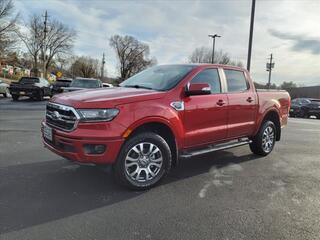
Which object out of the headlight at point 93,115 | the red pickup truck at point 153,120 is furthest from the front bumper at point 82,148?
the headlight at point 93,115

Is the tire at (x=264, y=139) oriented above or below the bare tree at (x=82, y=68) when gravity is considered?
below

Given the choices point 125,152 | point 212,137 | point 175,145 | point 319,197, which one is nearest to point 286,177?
point 319,197

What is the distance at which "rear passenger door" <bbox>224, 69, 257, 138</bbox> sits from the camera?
6.49m

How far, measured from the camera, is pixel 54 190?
16.3 ft

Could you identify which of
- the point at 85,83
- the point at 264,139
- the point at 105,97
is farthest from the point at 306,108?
the point at 105,97

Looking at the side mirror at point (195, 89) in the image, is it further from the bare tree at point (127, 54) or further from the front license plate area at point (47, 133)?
the bare tree at point (127, 54)

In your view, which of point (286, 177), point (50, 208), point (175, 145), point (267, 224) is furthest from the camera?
point (286, 177)

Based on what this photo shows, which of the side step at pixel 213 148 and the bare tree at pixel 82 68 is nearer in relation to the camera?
the side step at pixel 213 148

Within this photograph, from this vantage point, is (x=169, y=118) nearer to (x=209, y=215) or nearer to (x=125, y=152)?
(x=125, y=152)

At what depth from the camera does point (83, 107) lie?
4.69 meters

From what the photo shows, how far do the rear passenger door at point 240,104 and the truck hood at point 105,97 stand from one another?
5.64 ft

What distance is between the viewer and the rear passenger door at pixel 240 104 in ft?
21.3

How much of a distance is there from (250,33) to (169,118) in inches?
640

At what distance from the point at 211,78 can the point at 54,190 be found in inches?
123
